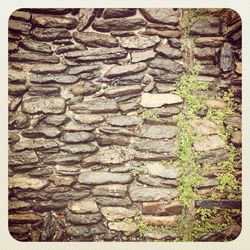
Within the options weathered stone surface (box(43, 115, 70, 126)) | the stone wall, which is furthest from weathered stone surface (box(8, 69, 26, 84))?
weathered stone surface (box(43, 115, 70, 126))

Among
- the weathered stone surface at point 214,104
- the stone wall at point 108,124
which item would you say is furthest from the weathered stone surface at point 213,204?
the weathered stone surface at point 214,104

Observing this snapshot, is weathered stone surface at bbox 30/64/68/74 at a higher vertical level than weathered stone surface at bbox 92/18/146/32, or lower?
lower

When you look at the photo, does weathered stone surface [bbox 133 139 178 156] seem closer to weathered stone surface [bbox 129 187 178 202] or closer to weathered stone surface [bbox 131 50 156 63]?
weathered stone surface [bbox 129 187 178 202]

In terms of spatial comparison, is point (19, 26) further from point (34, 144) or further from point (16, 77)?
point (34, 144)

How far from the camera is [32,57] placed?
1.97m

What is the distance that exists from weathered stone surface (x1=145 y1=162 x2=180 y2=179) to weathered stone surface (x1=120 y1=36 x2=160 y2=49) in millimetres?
595

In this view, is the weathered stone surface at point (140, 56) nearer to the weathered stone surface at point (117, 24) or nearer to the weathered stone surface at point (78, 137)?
the weathered stone surface at point (117, 24)

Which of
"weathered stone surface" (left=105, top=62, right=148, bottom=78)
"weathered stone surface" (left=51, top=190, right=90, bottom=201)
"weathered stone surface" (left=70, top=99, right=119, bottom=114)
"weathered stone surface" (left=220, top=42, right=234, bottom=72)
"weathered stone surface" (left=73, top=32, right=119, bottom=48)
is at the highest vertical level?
"weathered stone surface" (left=73, top=32, right=119, bottom=48)

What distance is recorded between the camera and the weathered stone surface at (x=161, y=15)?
1.95m

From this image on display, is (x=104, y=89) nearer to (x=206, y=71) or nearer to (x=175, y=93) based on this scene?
(x=175, y=93)

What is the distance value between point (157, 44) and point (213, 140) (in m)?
0.56

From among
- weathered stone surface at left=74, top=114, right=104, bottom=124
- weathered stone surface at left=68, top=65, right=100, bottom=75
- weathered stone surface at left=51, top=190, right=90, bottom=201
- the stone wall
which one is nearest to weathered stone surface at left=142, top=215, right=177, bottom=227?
the stone wall

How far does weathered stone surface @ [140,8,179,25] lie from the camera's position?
1951 mm
